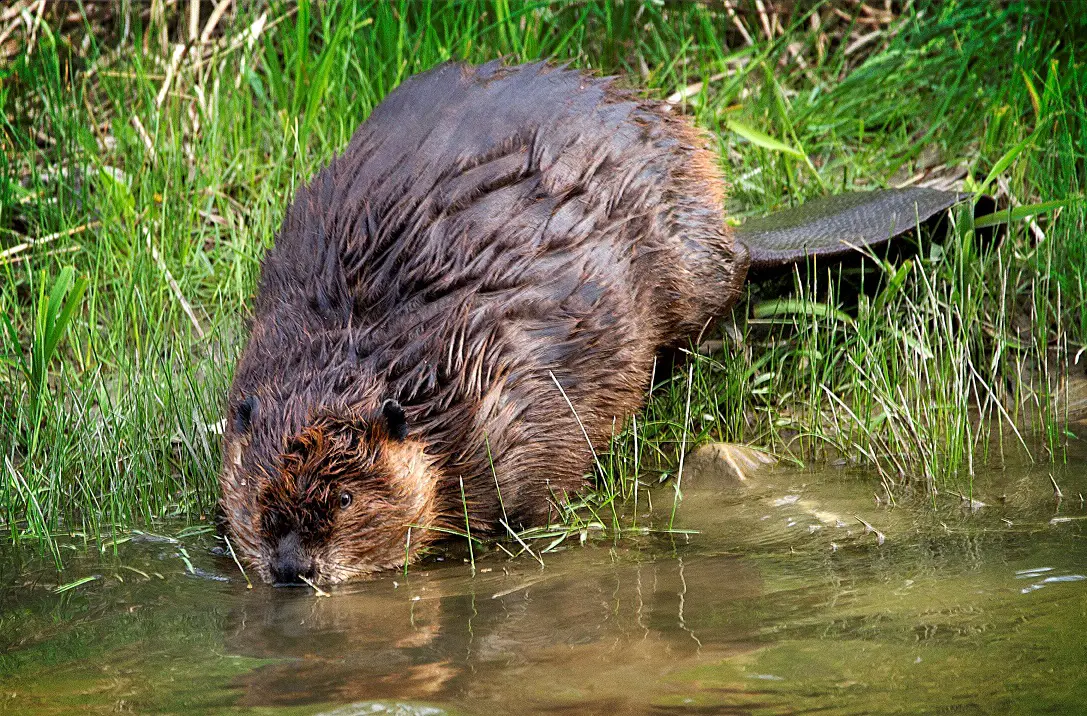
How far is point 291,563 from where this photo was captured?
2.93 m

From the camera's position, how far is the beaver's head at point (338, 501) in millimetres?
2938

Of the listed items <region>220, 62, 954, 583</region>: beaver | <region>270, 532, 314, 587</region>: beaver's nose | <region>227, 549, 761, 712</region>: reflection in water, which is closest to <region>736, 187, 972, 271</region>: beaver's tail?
<region>220, 62, 954, 583</region>: beaver

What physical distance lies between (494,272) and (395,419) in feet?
1.69

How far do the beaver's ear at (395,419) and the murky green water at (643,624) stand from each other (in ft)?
1.07

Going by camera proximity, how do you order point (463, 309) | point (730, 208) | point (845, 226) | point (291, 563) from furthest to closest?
point (730, 208) < point (845, 226) < point (463, 309) < point (291, 563)

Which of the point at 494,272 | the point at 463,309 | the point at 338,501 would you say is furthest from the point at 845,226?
the point at 338,501

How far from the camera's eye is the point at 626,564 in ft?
9.85

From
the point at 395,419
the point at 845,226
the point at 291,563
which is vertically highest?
the point at 845,226

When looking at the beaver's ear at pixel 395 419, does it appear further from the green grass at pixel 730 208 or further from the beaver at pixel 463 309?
the green grass at pixel 730 208

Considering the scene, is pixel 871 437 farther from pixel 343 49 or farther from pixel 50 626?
pixel 343 49

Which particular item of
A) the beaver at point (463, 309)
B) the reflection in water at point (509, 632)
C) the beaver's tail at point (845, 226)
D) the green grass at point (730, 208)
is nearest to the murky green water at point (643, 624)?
the reflection in water at point (509, 632)

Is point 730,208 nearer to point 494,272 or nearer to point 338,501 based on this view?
point 494,272

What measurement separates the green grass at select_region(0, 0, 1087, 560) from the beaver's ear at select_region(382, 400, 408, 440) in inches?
23.4

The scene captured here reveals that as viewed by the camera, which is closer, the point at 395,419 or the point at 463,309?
the point at 395,419
